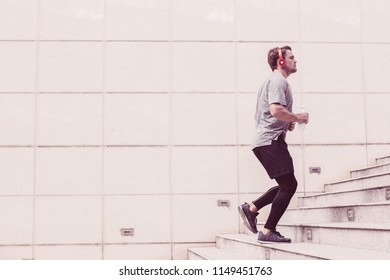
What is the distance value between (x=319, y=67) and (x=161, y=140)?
2.21 m

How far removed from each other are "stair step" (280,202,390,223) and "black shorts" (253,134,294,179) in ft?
2.27

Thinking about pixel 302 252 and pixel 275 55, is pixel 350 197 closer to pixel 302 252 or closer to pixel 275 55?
pixel 275 55

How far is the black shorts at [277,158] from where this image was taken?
4.57m

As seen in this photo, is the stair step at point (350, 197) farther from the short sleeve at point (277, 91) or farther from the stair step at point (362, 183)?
the short sleeve at point (277, 91)

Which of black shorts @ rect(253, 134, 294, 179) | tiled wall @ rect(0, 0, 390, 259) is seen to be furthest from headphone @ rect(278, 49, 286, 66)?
tiled wall @ rect(0, 0, 390, 259)

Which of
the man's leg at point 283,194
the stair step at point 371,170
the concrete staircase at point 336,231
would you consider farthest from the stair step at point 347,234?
the stair step at point 371,170

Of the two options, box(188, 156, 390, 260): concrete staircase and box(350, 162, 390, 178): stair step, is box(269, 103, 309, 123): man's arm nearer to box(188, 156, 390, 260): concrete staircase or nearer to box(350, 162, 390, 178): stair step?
box(188, 156, 390, 260): concrete staircase

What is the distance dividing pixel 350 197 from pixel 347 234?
1352 millimetres

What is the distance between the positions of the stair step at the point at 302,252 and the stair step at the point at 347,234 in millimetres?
61

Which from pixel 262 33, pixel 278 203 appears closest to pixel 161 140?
pixel 262 33

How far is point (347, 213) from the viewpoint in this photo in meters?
5.00

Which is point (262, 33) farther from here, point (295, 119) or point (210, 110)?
point (295, 119)

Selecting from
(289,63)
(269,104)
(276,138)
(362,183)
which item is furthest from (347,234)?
(362,183)

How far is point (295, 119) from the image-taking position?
4551mm
